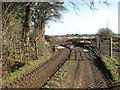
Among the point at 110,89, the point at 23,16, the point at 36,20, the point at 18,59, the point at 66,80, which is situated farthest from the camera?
the point at 36,20

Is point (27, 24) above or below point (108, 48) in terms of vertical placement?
above

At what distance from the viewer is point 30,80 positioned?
510 centimetres

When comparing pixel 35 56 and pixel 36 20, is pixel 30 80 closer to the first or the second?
pixel 35 56

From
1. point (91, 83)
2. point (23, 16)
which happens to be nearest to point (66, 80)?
point (91, 83)

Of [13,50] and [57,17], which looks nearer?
[13,50]

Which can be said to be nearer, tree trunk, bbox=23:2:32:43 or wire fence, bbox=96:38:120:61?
wire fence, bbox=96:38:120:61

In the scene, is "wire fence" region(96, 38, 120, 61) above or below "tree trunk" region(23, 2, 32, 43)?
below

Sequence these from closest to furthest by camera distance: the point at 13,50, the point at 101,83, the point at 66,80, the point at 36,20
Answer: the point at 101,83 < the point at 66,80 < the point at 13,50 < the point at 36,20

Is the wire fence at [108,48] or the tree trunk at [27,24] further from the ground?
the tree trunk at [27,24]

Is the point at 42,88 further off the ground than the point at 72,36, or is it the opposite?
the point at 72,36

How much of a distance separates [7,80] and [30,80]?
0.95m

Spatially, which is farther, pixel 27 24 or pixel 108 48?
pixel 27 24

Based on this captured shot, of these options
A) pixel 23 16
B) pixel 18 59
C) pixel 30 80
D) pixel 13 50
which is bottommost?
pixel 30 80

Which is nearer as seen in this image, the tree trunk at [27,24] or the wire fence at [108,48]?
the wire fence at [108,48]
